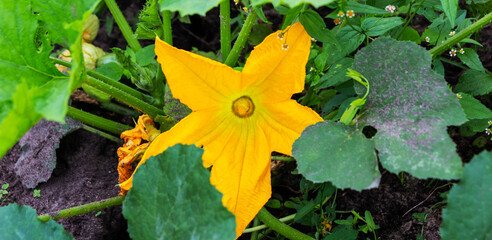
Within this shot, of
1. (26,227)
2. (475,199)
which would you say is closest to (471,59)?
(475,199)

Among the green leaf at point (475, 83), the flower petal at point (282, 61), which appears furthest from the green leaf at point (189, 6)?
the green leaf at point (475, 83)

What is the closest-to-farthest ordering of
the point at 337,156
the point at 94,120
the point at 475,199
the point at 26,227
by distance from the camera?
the point at 475,199
the point at 337,156
the point at 26,227
the point at 94,120

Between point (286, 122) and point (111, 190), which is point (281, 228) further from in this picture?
point (111, 190)

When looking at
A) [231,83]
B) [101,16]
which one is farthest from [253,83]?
[101,16]

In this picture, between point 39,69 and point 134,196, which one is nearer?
point 134,196

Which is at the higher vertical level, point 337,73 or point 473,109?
point 337,73

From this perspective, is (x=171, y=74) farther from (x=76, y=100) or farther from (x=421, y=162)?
(x=76, y=100)

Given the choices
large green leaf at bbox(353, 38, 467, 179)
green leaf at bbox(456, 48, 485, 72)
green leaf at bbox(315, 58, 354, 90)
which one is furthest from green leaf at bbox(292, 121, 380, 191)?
green leaf at bbox(456, 48, 485, 72)
